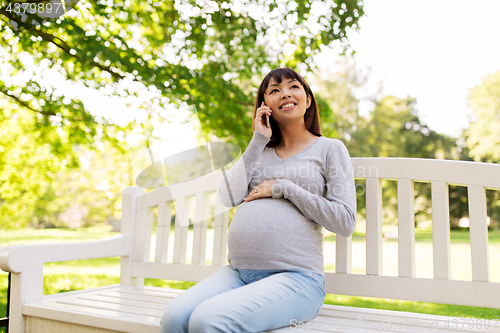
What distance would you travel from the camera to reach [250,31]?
564cm

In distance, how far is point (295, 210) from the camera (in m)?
1.75

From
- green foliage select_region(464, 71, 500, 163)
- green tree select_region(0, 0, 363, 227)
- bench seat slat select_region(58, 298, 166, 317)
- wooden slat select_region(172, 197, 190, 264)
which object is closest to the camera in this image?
bench seat slat select_region(58, 298, 166, 317)

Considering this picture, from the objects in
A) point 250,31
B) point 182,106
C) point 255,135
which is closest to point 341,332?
point 255,135

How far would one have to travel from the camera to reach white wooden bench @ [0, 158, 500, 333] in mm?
1714

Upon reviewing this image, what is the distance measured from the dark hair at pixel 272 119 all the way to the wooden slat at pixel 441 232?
65cm

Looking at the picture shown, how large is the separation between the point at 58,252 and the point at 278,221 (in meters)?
1.31

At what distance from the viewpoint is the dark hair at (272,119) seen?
6.59ft

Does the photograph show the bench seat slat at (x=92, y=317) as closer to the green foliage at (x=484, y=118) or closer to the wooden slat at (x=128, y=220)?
the wooden slat at (x=128, y=220)

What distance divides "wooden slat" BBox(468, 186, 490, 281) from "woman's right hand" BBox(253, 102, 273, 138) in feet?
3.31

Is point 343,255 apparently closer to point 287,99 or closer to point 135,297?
point 287,99

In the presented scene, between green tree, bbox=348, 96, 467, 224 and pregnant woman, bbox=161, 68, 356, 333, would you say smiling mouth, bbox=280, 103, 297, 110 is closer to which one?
pregnant woman, bbox=161, 68, 356, 333

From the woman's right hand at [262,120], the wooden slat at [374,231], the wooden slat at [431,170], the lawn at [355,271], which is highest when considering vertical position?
the woman's right hand at [262,120]

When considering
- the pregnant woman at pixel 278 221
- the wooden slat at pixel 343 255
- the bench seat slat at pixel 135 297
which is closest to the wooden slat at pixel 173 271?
the bench seat slat at pixel 135 297

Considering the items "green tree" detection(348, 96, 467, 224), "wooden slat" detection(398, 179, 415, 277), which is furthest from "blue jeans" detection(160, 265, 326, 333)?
"green tree" detection(348, 96, 467, 224)
